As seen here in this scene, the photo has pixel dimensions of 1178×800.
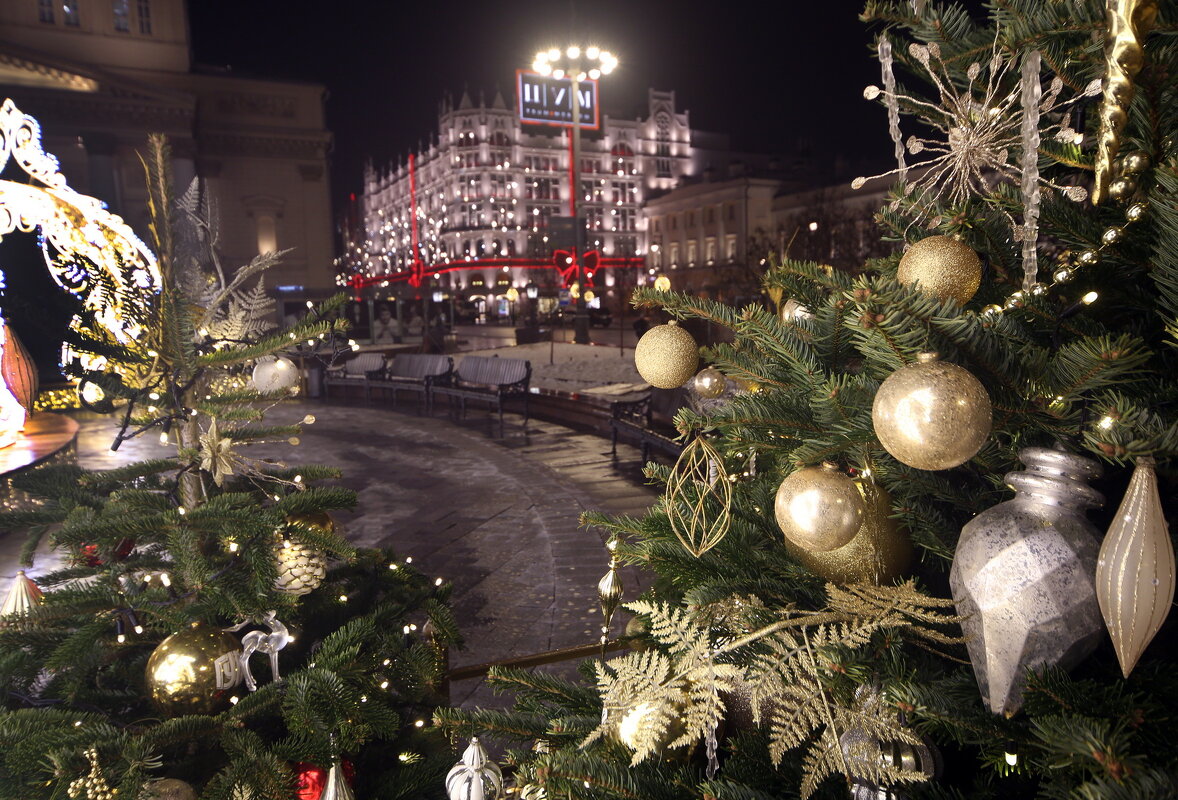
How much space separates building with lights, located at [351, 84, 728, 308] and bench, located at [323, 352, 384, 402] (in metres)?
74.2

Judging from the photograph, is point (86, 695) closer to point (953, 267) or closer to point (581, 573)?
point (953, 267)

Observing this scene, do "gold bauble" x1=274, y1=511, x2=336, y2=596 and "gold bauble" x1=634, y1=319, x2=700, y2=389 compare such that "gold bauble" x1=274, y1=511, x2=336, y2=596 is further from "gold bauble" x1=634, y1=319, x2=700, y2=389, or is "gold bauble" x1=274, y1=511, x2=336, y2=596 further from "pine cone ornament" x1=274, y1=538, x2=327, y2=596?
"gold bauble" x1=634, y1=319, x2=700, y2=389

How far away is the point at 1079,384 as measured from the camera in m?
0.96

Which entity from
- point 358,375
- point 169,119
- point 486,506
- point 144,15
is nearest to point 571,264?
point 358,375

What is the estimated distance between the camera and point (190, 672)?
2.12 metres

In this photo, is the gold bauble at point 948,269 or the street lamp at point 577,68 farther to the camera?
the street lamp at point 577,68

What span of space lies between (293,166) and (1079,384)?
149 feet

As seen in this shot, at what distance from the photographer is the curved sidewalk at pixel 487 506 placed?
5.05 metres

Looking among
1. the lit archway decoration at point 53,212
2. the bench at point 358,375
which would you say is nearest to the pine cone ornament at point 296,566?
the lit archway decoration at point 53,212

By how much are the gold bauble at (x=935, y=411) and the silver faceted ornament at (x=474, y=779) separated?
4.39 feet

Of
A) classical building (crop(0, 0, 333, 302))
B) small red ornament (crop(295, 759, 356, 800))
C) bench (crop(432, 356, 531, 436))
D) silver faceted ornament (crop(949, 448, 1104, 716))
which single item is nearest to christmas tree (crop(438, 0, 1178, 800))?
silver faceted ornament (crop(949, 448, 1104, 716))

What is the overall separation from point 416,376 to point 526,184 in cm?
8640

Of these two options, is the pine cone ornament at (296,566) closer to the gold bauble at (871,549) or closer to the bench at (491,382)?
the gold bauble at (871,549)

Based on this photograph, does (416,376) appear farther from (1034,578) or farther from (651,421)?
(1034,578)
